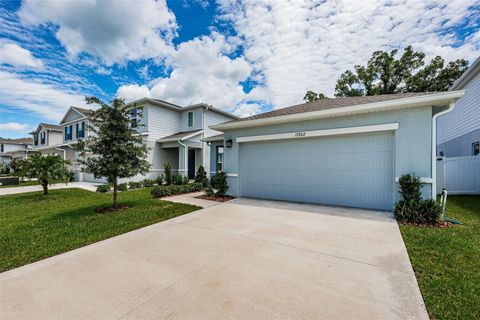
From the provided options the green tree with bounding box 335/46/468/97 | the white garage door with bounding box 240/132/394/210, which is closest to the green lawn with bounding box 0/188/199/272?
the white garage door with bounding box 240/132/394/210

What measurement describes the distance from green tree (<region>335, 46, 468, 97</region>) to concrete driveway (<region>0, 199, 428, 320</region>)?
20.9 metres

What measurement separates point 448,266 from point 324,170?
14.2 ft

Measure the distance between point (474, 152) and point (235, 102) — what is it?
1713 cm

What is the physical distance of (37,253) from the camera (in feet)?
12.3

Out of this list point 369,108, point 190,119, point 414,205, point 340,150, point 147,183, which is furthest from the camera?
point 190,119

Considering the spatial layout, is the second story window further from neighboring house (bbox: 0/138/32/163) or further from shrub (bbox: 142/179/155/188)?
neighboring house (bbox: 0/138/32/163)

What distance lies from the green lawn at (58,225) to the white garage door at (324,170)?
3127 mm

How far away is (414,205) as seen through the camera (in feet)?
17.3

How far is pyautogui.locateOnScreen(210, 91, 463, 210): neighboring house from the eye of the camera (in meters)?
5.65

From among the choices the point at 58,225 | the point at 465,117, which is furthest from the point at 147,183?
the point at 465,117

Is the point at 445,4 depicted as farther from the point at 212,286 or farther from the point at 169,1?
the point at 212,286

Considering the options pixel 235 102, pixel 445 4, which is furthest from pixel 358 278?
pixel 235 102

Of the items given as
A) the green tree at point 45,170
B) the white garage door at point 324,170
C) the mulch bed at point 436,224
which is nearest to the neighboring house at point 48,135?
the green tree at point 45,170

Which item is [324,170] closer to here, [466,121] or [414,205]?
[414,205]
